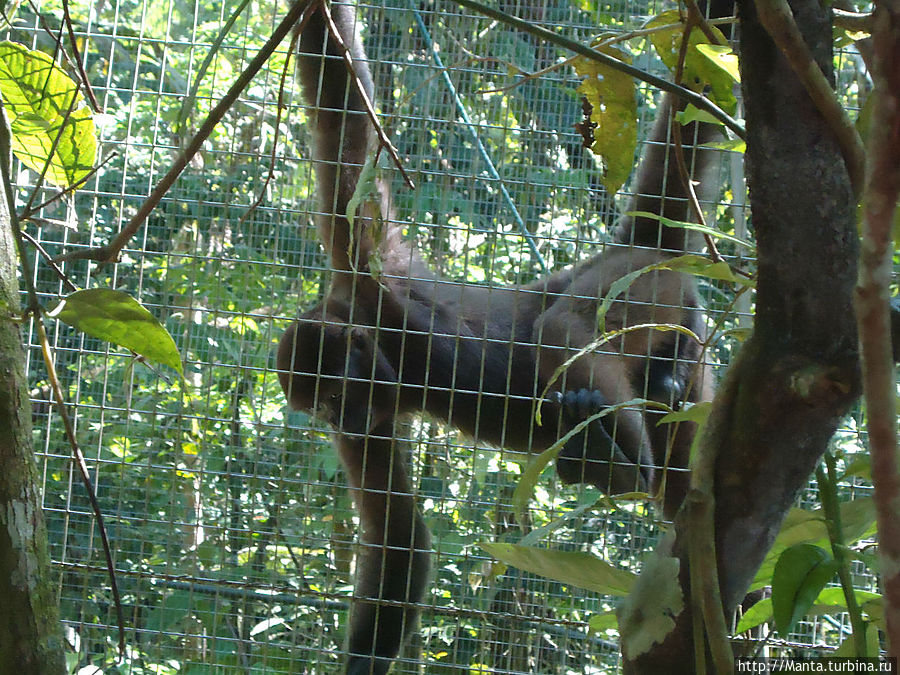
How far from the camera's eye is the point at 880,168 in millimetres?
464

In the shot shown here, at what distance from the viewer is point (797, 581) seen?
0.93 metres

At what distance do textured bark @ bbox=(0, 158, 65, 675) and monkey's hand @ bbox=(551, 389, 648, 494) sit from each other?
158cm

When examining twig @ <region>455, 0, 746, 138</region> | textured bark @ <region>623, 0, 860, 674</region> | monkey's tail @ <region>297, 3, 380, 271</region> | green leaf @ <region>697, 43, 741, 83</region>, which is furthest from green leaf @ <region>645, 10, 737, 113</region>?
monkey's tail @ <region>297, 3, 380, 271</region>

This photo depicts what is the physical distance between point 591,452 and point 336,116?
1224mm

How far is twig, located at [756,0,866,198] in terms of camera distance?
784mm

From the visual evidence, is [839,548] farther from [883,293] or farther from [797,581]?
[883,293]

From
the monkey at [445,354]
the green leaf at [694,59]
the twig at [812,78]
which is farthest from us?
the monkey at [445,354]

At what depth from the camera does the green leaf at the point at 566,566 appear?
1.12m

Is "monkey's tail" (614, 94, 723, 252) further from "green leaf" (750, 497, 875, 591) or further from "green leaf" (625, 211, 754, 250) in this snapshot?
"green leaf" (750, 497, 875, 591)

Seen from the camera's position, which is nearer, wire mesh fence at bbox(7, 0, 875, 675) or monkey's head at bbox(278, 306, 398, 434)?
monkey's head at bbox(278, 306, 398, 434)

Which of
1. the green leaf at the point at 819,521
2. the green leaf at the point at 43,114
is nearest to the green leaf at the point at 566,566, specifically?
the green leaf at the point at 819,521

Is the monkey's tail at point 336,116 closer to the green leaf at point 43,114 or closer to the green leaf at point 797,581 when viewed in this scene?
the green leaf at point 43,114

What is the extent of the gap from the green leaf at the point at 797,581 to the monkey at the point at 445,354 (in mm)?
1433

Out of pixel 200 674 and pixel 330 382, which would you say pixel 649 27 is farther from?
pixel 200 674
